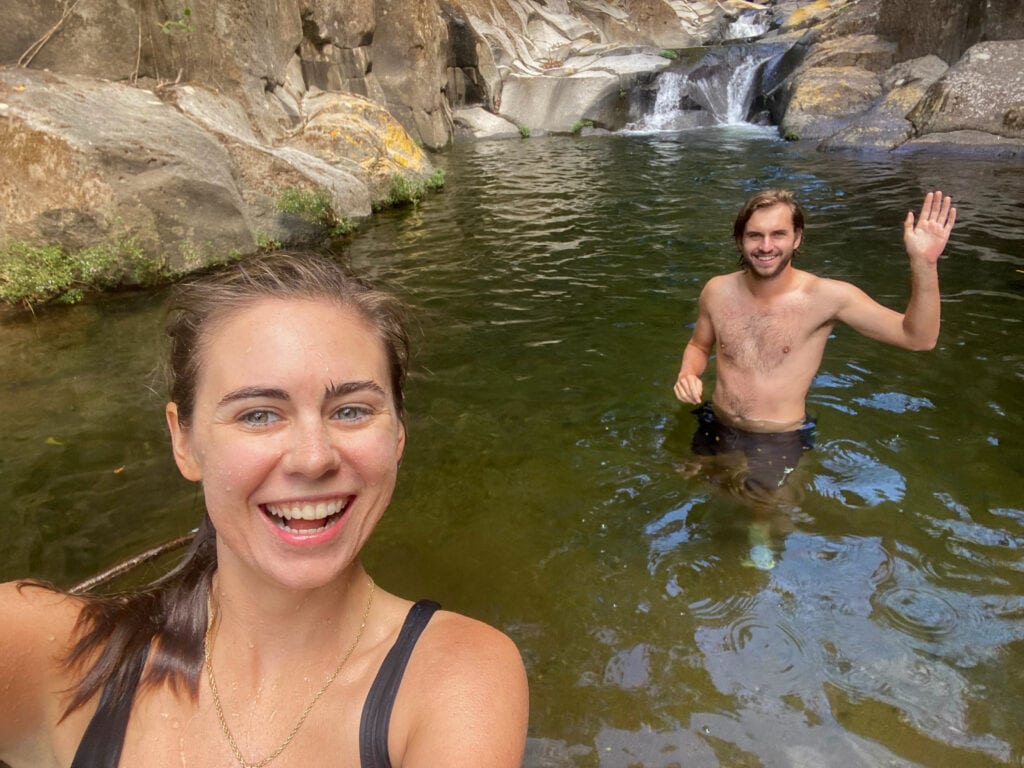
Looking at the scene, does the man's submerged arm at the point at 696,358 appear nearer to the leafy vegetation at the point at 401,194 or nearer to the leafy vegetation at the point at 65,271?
the leafy vegetation at the point at 65,271

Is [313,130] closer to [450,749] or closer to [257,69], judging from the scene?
[257,69]

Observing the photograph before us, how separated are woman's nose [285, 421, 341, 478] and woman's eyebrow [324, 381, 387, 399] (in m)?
0.07

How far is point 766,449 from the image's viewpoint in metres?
4.01

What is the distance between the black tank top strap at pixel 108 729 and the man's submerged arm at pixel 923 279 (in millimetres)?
3342

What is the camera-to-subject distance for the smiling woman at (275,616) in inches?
59.9

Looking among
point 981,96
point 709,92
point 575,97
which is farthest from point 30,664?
point 709,92

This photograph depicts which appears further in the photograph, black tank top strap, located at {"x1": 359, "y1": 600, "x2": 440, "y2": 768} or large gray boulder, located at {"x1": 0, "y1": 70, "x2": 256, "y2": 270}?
large gray boulder, located at {"x1": 0, "y1": 70, "x2": 256, "y2": 270}

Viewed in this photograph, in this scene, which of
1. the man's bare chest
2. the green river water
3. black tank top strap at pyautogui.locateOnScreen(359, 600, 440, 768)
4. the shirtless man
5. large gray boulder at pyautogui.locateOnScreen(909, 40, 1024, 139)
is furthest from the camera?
large gray boulder at pyautogui.locateOnScreen(909, 40, 1024, 139)

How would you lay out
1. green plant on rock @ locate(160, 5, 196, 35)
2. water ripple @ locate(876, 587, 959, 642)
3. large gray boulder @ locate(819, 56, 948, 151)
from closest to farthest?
water ripple @ locate(876, 587, 959, 642), green plant on rock @ locate(160, 5, 196, 35), large gray boulder @ locate(819, 56, 948, 151)

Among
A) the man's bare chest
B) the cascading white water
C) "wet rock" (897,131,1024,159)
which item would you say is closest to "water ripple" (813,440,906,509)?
the man's bare chest

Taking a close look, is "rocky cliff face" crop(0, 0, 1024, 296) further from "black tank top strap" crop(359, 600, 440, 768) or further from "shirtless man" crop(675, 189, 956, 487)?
"black tank top strap" crop(359, 600, 440, 768)

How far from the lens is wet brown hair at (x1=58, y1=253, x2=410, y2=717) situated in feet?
5.45

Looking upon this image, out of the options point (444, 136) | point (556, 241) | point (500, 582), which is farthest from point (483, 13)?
point (500, 582)

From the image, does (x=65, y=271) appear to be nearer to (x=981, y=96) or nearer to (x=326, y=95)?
(x=326, y=95)
